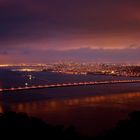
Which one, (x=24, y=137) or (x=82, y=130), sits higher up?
(x=24, y=137)

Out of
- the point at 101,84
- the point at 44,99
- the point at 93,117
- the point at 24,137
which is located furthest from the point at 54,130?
the point at 101,84

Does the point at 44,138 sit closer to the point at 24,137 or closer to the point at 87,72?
the point at 24,137

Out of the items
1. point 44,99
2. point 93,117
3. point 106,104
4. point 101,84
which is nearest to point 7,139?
point 93,117

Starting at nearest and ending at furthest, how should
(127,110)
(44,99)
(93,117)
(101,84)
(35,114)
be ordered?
(93,117), (35,114), (127,110), (44,99), (101,84)

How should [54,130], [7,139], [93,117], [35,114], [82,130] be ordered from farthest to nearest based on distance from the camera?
[35,114], [93,117], [82,130], [54,130], [7,139]

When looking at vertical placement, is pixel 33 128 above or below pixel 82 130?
above

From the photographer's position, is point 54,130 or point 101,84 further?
point 101,84

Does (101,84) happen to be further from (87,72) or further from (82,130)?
(87,72)

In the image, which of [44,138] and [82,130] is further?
[82,130]

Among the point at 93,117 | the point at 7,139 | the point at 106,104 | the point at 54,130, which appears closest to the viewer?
the point at 7,139
